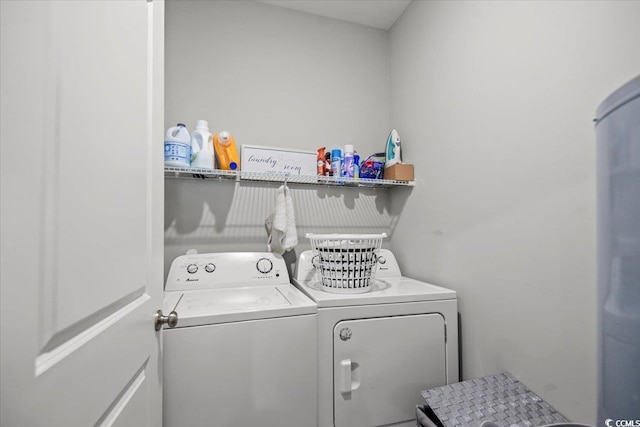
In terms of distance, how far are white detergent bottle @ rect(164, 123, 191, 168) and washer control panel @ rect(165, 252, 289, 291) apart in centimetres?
48

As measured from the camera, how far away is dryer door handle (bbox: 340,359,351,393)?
1.10 metres

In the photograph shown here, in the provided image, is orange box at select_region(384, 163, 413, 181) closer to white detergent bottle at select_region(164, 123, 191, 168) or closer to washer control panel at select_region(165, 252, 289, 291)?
washer control panel at select_region(165, 252, 289, 291)

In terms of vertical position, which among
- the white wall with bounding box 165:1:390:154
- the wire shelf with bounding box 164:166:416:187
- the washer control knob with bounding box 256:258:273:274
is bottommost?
the washer control knob with bounding box 256:258:273:274

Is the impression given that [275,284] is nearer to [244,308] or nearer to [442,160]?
[244,308]

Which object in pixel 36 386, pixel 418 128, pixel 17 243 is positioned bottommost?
pixel 36 386

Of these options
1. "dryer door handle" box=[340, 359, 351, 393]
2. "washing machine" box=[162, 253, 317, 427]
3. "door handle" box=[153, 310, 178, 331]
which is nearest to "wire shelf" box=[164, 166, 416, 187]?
"washing machine" box=[162, 253, 317, 427]

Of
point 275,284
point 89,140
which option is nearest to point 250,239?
point 275,284

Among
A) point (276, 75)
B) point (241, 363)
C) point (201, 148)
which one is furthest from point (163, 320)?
point (276, 75)

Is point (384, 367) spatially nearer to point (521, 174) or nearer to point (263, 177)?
point (521, 174)

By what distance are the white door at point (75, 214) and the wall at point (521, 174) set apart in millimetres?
1299

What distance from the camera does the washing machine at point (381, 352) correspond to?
1.10 meters

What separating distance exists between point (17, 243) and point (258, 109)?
1612mm

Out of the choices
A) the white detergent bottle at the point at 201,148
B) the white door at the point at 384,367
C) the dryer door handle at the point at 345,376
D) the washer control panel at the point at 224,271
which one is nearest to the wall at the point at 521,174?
the white door at the point at 384,367

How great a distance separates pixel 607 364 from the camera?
19.9 inches
